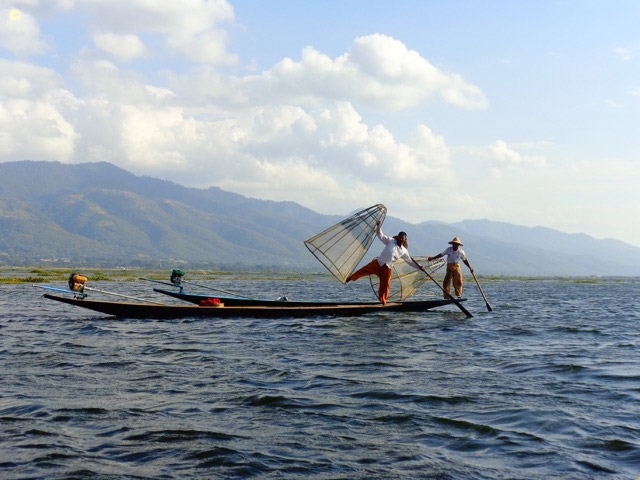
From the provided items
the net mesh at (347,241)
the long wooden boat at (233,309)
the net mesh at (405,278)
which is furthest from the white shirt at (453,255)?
the net mesh at (347,241)

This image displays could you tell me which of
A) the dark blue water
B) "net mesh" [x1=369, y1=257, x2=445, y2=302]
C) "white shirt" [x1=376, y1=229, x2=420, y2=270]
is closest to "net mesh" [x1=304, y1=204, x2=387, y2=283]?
"white shirt" [x1=376, y1=229, x2=420, y2=270]

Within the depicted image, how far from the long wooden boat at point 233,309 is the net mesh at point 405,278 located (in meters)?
1.18

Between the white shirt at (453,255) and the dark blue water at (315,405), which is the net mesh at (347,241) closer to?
the white shirt at (453,255)

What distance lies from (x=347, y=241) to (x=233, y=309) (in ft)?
17.8

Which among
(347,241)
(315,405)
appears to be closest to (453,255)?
(347,241)

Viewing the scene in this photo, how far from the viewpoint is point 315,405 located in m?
11.7

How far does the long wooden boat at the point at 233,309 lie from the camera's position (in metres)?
23.5

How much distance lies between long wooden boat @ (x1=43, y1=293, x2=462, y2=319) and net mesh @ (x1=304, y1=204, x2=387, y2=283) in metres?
1.67

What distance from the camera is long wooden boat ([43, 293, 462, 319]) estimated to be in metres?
23.5

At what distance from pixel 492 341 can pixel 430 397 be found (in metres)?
8.91

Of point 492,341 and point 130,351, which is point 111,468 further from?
point 492,341

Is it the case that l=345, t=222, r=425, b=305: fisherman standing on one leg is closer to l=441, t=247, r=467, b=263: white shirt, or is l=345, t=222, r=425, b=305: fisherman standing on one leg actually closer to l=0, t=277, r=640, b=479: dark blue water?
l=441, t=247, r=467, b=263: white shirt

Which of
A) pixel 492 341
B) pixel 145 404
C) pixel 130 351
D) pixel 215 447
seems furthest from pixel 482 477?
pixel 492 341

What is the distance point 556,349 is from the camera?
62.3 ft
